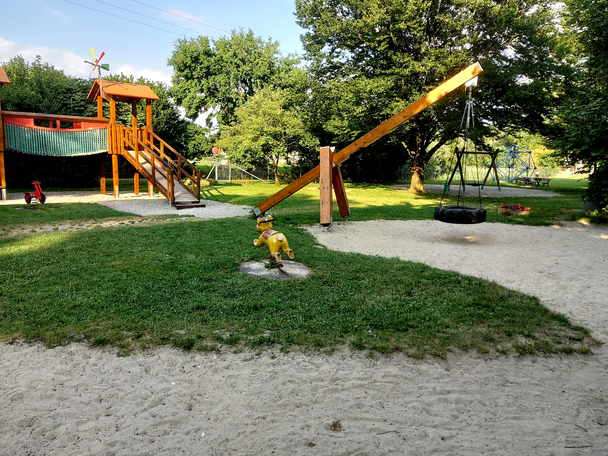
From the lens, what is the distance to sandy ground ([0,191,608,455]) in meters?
2.79

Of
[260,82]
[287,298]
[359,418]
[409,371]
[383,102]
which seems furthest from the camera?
[260,82]

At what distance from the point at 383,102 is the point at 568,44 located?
9.72 m

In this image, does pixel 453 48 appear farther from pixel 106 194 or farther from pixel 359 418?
pixel 359 418

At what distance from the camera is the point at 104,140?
59.1 ft

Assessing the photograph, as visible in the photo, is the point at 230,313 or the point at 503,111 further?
the point at 503,111

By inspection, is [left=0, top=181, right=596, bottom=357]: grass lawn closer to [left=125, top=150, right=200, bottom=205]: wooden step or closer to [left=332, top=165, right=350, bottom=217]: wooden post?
[left=332, top=165, right=350, bottom=217]: wooden post

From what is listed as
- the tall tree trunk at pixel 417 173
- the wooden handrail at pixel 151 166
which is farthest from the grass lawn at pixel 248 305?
Result: the tall tree trunk at pixel 417 173

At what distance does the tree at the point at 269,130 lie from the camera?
2681 centimetres

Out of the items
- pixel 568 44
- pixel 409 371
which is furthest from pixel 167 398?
pixel 568 44

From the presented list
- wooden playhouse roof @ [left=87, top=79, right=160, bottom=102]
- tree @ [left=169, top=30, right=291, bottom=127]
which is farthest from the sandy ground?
tree @ [left=169, top=30, right=291, bottom=127]

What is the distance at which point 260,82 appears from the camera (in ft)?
131

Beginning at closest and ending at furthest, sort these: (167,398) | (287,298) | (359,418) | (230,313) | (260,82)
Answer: (359,418)
(167,398)
(230,313)
(287,298)
(260,82)

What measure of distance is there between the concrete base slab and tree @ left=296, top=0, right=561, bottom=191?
43.6 ft

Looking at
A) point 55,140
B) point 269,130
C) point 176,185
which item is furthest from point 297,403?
point 269,130
